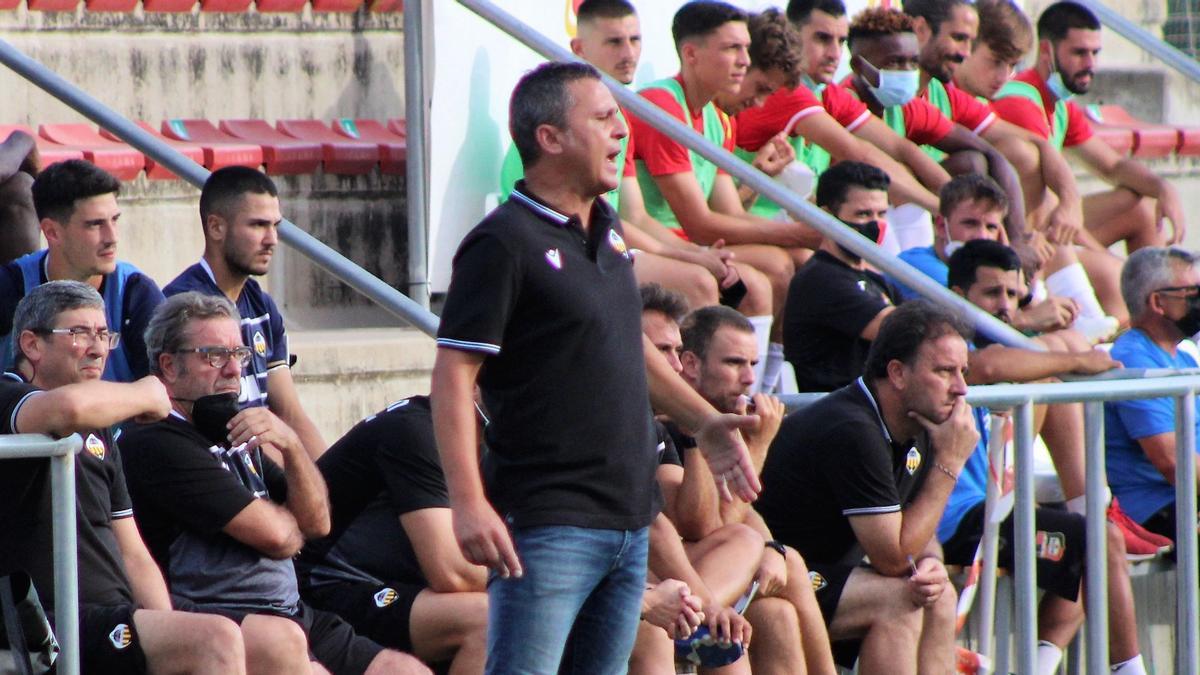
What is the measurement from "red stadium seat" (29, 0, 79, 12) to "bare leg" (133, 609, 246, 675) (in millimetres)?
3536

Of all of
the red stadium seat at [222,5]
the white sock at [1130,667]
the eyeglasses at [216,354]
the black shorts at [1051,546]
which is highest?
the red stadium seat at [222,5]

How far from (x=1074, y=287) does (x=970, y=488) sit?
239 centimetres

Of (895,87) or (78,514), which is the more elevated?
(895,87)

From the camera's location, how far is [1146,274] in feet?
22.2

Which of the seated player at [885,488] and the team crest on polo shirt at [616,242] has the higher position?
the team crest on polo shirt at [616,242]

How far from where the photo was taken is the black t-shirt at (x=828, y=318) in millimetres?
6246

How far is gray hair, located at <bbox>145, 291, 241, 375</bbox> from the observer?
173 inches

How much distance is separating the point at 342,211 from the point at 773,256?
163 cm

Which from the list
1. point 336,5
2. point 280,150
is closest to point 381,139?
point 280,150

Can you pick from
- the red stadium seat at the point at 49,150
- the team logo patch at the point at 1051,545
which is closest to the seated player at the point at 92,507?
the red stadium seat at the point at 49,150

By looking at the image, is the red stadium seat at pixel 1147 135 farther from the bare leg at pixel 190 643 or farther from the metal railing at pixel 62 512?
the metal railing at pixel 62 512

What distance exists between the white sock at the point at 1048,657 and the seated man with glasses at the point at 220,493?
2.02 m

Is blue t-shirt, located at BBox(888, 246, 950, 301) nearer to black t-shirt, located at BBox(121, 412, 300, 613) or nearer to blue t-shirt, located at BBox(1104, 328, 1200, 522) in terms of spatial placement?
blue t-shirt, located at BBox(1104, 328, 1200, 522)

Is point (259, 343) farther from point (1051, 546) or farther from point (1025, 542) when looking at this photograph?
point (1051, 546)
